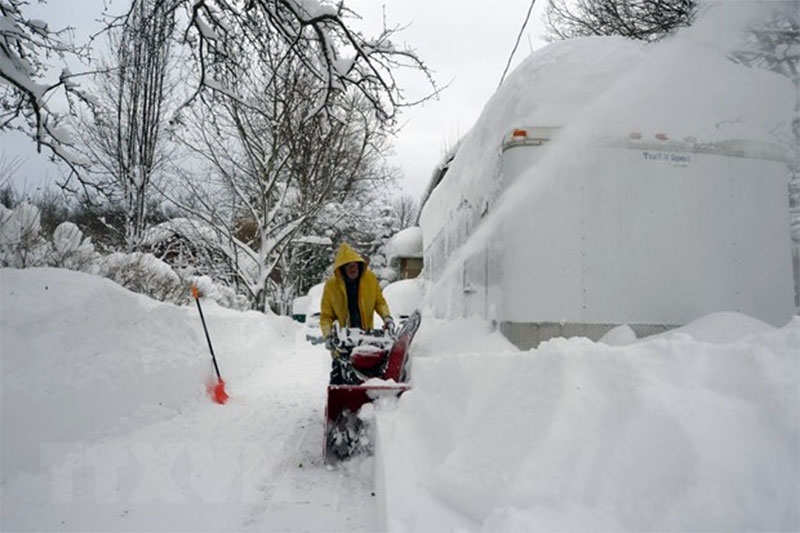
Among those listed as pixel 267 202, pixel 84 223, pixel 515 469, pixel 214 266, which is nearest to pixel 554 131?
pixel 515 469

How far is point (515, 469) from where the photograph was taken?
2.45 meters

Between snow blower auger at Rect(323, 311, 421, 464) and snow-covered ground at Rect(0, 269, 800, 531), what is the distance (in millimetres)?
147

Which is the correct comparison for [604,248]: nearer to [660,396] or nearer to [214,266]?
[660,396]

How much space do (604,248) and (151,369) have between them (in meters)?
4.92

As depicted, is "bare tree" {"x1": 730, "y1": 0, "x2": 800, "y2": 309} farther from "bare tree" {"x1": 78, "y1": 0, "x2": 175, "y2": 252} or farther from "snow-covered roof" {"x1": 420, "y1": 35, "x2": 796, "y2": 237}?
"bare tree" {"x1": 78, "y1": 0, "x2": 175, "y2": 252}

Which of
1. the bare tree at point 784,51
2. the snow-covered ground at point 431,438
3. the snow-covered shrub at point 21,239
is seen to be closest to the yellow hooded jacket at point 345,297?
the snow-covered ground at point 431,438

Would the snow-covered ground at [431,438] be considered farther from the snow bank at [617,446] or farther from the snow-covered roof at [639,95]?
the snow-covered roof at [639,95]

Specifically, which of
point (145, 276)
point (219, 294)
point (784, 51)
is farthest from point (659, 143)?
point (219, 294)

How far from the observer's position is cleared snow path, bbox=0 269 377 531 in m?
3.19

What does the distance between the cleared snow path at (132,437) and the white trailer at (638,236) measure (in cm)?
239

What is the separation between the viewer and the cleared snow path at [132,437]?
125 inches

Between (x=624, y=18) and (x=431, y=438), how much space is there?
14.7 meters

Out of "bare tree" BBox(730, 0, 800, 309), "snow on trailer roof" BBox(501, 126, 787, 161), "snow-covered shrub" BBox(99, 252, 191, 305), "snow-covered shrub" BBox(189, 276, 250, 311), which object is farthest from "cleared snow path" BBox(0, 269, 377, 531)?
"snow-covered shrub" BBox(189, 276, 250, 311)

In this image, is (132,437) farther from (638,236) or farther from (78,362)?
(638,236)
